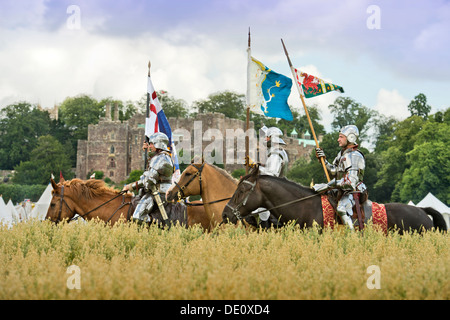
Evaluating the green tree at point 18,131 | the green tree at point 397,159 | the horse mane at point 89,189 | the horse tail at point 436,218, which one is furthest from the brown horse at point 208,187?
the green tree at point 18,131

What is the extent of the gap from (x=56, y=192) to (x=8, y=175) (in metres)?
90.8

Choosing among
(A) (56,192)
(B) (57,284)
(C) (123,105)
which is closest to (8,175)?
(C) (123,105)

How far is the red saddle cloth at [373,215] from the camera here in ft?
29.1

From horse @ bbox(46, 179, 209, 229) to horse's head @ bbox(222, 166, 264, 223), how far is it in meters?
1.62

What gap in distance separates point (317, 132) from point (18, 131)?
1984 inches

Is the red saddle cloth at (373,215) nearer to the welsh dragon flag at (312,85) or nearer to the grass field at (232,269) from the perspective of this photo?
the grass field at (232,269)

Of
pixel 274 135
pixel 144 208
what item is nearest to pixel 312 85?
pixel 274 135

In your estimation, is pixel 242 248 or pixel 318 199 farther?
pixel 318 199

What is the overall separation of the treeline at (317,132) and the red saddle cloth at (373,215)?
40667mm

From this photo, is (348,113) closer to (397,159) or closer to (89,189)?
(397,159)

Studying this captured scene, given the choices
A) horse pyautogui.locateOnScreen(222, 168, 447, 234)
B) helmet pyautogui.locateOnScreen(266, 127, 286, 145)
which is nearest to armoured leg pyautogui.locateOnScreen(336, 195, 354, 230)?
horse pyautogui.locateOnScreen(222, 168, 447, 234)

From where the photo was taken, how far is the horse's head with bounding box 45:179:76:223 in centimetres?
1055
